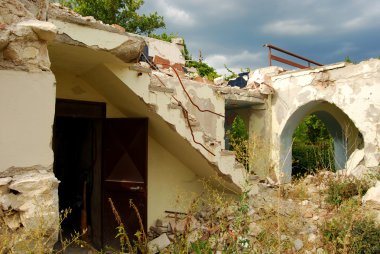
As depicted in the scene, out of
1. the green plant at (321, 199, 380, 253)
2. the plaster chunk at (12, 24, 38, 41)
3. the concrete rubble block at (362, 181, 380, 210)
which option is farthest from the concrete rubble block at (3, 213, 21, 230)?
the concrete rubble block at (362, 181, 380, 210)

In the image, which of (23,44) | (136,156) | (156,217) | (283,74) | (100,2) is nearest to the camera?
(23,44)

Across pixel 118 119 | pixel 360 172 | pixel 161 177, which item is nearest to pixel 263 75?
pixel 360 172

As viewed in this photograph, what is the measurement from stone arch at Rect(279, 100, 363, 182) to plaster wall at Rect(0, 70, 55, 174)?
24.8 feet

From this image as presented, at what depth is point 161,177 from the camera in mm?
6547

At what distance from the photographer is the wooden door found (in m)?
5.69

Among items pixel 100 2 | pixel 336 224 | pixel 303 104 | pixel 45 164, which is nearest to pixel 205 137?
pixel 336 224

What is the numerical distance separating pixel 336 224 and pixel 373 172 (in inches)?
111

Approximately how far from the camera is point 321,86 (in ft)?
29.7

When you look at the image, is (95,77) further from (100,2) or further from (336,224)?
(100,2)

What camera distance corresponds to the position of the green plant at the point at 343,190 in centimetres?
682

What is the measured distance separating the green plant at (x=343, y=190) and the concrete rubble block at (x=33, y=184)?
566 cm

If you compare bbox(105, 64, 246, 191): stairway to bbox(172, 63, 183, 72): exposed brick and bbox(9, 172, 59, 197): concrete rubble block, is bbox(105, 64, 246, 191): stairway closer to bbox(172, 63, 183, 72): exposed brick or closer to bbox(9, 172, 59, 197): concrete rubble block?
bbox(9, 172, 59, 197): concrete rubble block

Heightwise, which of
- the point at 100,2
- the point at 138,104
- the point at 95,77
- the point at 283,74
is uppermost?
the point at 100,2

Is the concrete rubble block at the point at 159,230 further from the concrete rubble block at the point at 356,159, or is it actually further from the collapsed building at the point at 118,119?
the concrete rubble block at the point at 356,159
